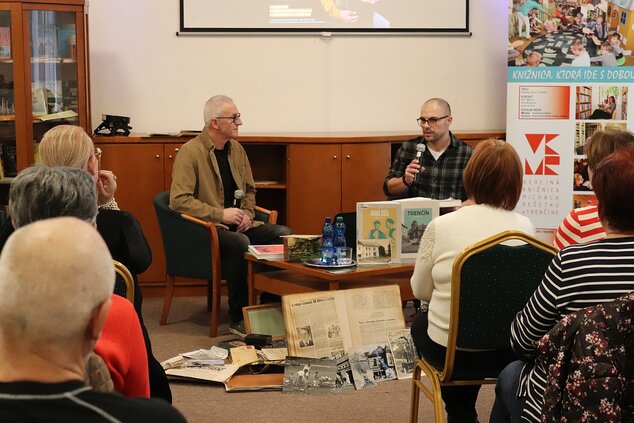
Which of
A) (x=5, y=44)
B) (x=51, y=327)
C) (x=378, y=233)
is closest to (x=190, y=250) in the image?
(x=378, y=233)

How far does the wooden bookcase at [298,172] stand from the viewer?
6.83m

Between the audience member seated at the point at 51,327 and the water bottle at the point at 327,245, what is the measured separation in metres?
3.59

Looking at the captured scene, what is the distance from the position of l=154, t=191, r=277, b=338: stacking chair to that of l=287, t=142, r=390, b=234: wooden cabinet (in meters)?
0.99

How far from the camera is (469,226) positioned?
3613 mm

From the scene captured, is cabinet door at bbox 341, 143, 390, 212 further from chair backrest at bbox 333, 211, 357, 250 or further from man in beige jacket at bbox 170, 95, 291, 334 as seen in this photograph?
chair backrest at bbox 333, 211, 357, 250

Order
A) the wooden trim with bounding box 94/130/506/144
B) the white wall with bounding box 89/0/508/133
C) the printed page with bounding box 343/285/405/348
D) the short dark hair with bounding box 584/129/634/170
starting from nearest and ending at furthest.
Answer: the short dark hair with bounding box 584/129/634/170, the printed page with bounding box 343/285/405/348, the wooden trim with bounding box 94/130/506/144, the white wall with bounding box 89/0/508/133

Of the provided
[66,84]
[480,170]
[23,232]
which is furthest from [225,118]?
[23,232]

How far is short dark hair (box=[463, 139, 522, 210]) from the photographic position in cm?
361

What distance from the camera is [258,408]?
4625mm

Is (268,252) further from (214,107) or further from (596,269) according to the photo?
(596,269)

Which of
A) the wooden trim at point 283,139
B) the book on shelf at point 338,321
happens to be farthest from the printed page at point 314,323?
the wooden trim at point 283,139

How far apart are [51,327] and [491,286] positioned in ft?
6.70

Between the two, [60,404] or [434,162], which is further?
[434,162]

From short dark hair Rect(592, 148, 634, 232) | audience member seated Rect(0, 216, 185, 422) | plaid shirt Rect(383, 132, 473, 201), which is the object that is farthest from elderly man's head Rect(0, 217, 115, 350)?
plaid shirt Rect(383, 132, 473, 201)
